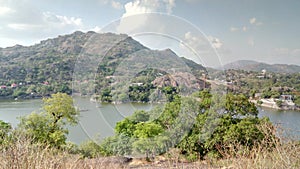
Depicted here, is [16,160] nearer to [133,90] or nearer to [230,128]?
[133,90]

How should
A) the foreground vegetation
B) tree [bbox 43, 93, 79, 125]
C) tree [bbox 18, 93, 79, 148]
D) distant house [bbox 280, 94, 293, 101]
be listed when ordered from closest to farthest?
the foreground vegetation, tree [bbox 18, 93, 79, 148], tree [bbox 43, 93, 79, 125], distant house [bbox 280, 94, 293, 101]

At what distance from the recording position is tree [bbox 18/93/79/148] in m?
7.09

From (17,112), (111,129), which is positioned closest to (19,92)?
(17,112)

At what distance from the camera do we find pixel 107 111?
4.76 metres

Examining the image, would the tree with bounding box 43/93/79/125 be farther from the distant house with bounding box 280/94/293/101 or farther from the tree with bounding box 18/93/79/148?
the distant house with bounding box 280/94/293/101

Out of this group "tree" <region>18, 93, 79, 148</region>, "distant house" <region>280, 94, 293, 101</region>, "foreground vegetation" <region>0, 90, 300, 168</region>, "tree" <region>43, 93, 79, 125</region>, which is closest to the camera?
"foreground vegetation" <region>0, 90, 300, 168</region>

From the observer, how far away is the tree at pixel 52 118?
709 cm

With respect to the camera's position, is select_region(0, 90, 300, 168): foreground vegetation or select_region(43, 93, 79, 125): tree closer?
select_region(0, 90, 300, 168): foreground vegetation

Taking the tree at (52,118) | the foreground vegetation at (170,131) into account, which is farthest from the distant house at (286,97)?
the tree at (52,118)

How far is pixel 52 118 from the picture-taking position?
747cm

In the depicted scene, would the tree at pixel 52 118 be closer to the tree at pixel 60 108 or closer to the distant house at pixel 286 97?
the tree at pixel 60 108

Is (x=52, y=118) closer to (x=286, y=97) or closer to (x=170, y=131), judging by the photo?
(x=170, y=131)

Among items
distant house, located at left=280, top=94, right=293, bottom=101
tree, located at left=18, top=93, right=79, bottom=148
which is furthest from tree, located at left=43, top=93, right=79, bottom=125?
distant house, located at left=280, top=94, right=293, bottom=101

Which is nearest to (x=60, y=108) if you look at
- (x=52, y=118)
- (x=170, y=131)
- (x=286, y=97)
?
(x=52, y=118)
